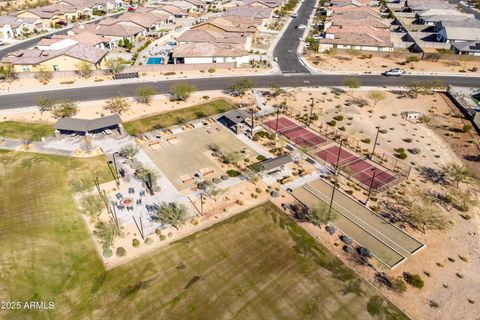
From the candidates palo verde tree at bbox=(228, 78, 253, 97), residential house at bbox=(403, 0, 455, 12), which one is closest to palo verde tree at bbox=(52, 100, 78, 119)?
palo verde tree at bbox=(228, 78, 253, 97)

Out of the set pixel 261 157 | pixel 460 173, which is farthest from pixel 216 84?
Result: pixel 460 173

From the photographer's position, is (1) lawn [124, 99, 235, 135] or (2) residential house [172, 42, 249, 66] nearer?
(1) lawn [124, 99, 235, 135]

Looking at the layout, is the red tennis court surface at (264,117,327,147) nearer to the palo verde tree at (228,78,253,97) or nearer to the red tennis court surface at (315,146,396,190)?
the red tennis court surface at (315,146,396,190)

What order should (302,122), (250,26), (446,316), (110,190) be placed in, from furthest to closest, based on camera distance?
(250,26) < (302,122) < (110,190) < (446,316)

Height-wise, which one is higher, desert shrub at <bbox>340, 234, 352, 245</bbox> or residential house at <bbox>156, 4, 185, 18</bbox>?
residential house at <bbox>156, 4, 185, 18</bbox>

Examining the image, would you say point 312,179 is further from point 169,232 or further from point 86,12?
point 86,12

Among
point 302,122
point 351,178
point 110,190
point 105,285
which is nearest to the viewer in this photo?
point 105,285

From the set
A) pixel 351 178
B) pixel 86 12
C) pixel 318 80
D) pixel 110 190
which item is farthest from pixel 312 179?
pixel 86 12
